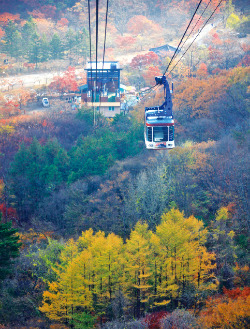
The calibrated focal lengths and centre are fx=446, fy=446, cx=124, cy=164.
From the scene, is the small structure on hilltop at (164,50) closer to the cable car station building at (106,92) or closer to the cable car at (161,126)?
the cable car station building at (106,92)

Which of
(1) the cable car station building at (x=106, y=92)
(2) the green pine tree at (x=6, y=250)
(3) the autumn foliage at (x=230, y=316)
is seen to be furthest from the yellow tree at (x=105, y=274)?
(1) the cable car station building at (x=106, y=92)

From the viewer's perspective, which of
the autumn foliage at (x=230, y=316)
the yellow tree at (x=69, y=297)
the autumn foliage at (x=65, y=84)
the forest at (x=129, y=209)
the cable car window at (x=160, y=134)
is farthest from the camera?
the autumn foliage at (x=65, y=84)

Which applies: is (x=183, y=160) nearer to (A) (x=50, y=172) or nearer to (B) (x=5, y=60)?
(A) (x=50, y=172)

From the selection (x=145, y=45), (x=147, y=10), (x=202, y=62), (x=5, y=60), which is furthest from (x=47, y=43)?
(x=147, y=10)

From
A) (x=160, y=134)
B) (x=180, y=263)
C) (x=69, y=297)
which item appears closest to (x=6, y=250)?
(x=69, y=297)

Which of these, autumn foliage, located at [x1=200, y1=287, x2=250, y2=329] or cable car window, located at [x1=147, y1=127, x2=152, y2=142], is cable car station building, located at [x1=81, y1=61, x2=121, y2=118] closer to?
cable car window, located at [x1=147, y1=127, x2=152, y2=142]

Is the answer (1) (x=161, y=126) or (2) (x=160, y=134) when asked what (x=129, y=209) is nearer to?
(2) (x=160, y=134)

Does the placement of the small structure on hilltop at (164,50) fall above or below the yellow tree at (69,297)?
above
